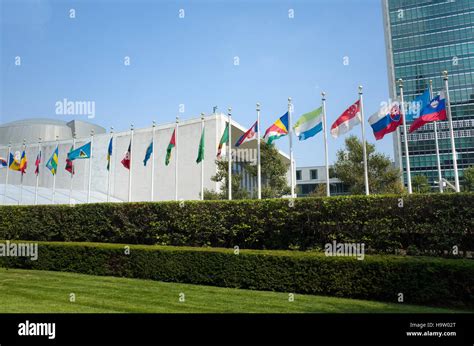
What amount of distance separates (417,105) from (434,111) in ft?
2.56

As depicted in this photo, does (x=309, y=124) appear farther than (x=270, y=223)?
Yes

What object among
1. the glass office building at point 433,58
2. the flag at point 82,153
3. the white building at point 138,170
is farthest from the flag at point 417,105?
the glass office building at point 433,58

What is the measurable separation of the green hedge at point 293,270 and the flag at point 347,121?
17.3 feet

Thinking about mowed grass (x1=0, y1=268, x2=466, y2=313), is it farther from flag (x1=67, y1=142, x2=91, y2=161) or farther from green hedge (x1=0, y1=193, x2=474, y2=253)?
flag (x1=67, y1=142, x2=91, y2=161)

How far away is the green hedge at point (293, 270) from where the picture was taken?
1077cm

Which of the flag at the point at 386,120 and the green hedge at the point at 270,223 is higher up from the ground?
the flag at the point at 386,120

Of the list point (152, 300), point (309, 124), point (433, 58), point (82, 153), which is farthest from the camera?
point (433, 58)

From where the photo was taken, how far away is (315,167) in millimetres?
86000

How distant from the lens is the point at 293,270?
41.9 ft

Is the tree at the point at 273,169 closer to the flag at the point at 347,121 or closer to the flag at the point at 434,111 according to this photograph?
the flag at the point at 347,121

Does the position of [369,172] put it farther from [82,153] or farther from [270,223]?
[82,153]

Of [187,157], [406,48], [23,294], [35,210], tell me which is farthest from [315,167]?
[23,294]

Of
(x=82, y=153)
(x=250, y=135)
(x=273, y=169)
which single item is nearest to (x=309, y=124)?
(x=250, y=135)

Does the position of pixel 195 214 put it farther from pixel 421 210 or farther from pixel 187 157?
pixel 187 157
